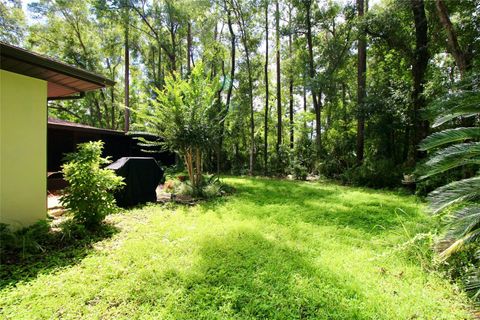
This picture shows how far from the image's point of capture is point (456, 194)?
101 inches

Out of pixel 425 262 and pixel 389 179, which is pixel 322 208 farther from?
pixel 389 179

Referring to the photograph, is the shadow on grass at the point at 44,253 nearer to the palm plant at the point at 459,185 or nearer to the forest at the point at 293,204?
the forest at the point at 293,204

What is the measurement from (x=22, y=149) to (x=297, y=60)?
1243 centimetres

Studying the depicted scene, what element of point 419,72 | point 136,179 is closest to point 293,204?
point 136,179

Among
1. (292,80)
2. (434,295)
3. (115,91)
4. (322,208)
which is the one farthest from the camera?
(115,91)

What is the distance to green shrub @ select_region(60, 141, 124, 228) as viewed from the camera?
148 inches

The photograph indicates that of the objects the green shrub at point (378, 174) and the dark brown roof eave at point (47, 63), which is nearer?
the dark brown roof eave at point (47, 63)

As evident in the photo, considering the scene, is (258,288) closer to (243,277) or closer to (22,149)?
(243,277)

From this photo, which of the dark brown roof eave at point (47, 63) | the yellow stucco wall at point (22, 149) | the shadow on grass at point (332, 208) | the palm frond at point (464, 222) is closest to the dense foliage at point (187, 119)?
the shadow on grass at point (332, 208)

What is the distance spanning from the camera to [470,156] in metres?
2.63

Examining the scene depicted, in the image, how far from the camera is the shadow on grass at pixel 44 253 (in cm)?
266

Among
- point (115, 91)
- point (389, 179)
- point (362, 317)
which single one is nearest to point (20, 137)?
point (362, 317)

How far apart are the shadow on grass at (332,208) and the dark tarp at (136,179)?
1.59 meters

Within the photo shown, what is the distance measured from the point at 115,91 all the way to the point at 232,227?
19937 mm
